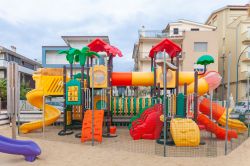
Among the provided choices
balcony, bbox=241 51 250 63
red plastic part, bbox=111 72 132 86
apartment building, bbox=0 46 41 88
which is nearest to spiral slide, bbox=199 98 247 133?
red plastic part, bbox=111 72 132 86

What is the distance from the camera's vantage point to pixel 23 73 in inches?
1714

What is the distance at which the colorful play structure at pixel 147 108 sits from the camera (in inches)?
416

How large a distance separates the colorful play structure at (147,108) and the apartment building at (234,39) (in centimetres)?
2289

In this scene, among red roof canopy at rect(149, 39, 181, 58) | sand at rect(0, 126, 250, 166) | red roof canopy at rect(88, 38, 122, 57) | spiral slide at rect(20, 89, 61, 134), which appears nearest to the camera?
sand at rect(0, 126, 250, 166)

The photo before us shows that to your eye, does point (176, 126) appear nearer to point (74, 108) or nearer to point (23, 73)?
point (74, 108)

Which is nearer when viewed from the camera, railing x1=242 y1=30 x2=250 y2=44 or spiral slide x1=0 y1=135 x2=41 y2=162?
spiral slide x1=0 y1=135 x2=41 y2=162

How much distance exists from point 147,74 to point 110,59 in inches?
81.9

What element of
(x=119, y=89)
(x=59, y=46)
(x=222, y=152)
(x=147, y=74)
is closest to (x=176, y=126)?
(x=222, y=152)

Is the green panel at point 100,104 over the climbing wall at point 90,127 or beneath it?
over

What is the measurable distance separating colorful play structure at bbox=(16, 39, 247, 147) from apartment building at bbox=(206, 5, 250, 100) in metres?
22.9

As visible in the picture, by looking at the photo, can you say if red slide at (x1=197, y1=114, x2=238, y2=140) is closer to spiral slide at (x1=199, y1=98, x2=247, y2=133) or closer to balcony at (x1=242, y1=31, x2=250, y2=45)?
spiral slide at (x1=199, y1=98, x2=247, y2=133)

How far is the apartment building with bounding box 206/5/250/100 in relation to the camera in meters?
35.8

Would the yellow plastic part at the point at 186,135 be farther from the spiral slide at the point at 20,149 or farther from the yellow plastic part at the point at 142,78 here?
the spiral slide at the point at 20,149

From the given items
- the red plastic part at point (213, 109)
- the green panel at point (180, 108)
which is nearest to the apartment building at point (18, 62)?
the red plastic part at point (213, 109)
